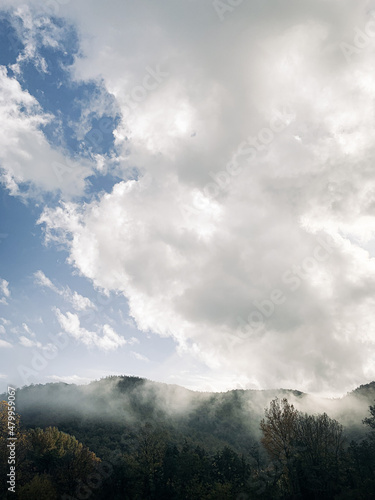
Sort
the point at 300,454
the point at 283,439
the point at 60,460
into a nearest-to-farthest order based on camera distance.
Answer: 1. the point at 300,454
2. the point at 283,439
3. the point at 60,460

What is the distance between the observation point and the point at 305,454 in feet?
146

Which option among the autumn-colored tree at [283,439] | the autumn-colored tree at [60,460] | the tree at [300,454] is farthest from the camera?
the autumn-colored tree at [60,460]

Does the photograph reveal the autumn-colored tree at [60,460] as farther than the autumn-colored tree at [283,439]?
Yes

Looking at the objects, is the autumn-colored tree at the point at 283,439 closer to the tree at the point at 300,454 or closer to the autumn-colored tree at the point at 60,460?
the tree at the point at 300,454

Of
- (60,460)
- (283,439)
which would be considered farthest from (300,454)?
(60,460)

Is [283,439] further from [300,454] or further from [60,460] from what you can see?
[60,460]

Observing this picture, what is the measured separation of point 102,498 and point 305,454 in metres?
Answer: 41.2

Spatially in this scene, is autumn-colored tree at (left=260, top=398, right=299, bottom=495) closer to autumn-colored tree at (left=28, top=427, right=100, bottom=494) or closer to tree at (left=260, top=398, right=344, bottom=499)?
tree at (left=260, top=398, right=344, bottom=499)

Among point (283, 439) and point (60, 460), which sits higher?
point (283, 439)

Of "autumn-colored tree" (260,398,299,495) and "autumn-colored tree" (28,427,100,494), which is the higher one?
"autumn-colored tree" (260,398,299,495)

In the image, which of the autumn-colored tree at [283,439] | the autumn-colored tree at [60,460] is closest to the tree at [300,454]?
the autumn-colored tree at [283,439]

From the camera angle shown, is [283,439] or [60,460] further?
[60,460]

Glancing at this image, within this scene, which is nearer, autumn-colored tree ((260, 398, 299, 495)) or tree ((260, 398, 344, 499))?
tree ((260, 398, 344, 499))

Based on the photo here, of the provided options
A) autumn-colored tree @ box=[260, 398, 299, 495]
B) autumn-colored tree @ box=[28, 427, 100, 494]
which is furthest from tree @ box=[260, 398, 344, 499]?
autumn-colored tree @ box=[28, 427, 100, 494]
